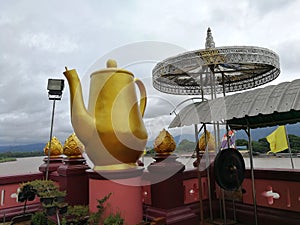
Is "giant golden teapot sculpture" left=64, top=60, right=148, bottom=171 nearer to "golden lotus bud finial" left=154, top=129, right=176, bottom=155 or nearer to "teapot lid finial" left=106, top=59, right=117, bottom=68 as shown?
"teapot lid finial" left=106, top=59, right=117, bottom=68

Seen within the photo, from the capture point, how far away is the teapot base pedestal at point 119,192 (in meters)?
3.36

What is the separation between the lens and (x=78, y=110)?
324 cm

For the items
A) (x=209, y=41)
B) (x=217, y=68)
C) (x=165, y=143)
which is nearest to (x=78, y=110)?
(x=165, y=143)

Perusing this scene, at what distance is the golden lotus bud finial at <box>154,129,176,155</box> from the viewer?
3998 millimetres

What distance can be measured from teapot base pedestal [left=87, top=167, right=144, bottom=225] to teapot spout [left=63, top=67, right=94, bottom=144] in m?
0.60

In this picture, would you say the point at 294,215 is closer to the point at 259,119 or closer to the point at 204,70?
the point at 259,119

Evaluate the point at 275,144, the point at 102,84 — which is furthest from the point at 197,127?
the point at 275,144

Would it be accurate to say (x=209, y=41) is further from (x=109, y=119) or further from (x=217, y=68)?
(x=109, y=119)

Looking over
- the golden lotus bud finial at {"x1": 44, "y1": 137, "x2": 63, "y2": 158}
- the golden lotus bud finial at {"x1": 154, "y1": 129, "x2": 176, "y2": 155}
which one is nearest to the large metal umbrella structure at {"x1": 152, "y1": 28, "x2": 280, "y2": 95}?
the golden lotus bud finial at {"x1": 154, "y1": 129, "x2": 176, "y2": 155}

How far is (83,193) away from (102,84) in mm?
2211

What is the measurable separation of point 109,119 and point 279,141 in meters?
6.76

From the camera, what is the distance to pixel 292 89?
3.23 m

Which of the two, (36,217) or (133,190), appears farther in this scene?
(36,217)

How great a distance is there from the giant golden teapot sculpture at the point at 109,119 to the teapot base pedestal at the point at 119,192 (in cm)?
11
